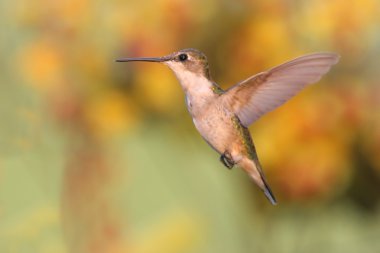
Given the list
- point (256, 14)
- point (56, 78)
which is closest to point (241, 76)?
point (256, 14)

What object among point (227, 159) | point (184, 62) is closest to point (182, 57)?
point (184, 62)

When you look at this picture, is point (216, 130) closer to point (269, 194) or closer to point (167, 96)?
point (269, 194)

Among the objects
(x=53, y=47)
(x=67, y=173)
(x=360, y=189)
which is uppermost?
(x=53, y=47)

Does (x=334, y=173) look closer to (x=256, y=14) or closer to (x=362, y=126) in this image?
(x=362, y=126)

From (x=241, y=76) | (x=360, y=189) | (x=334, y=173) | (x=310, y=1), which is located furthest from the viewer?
(x=360, y=189)

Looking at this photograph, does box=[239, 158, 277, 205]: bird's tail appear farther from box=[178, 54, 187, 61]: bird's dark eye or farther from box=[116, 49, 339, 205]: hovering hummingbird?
box=[178, 54, 187, 61]: bird's dark eye

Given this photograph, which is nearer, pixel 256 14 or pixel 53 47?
pixel 256 14

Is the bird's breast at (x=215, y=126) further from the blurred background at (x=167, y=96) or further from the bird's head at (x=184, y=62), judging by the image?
the blurred background at (x=167, y=96)

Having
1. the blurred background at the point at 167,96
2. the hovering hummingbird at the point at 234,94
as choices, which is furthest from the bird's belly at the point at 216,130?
the blurred background at the point at 167,96
